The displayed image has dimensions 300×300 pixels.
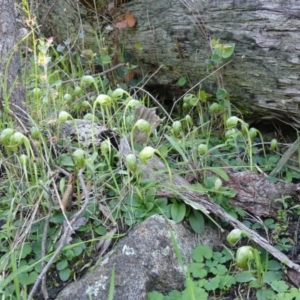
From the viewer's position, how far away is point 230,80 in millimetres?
2670

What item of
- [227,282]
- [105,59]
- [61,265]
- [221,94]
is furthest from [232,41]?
[61,265]

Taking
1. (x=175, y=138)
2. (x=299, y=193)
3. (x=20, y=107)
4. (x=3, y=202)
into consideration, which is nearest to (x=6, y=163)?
(x=3, y=202)

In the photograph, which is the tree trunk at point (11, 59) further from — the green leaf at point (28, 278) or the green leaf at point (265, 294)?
the green leaf at point (265, 294)

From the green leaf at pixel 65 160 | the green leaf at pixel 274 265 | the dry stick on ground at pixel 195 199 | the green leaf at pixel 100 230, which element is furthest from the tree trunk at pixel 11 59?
the green leaf at pixel 274 265

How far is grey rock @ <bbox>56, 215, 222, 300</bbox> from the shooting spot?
167 centimetres

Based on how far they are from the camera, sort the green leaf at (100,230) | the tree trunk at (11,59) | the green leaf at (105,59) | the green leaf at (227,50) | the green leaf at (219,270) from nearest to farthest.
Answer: the green leaf at (219,270)
the green leaf at (100,230)
the tree trunk at (11,59)
the green leaf at (227,50)
the green leaf at (105,59)

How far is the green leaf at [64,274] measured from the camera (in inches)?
68.6

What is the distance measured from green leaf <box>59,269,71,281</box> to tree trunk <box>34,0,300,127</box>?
4.14 ft

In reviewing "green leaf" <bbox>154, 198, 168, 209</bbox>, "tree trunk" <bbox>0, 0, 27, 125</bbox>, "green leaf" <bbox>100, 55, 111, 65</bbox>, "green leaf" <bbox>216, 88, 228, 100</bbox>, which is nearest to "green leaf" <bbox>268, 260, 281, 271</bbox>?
"green leaf" <bbox>154, 198, 168, 209</bbox>

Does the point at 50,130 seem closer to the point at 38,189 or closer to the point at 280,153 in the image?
the point at 38,189

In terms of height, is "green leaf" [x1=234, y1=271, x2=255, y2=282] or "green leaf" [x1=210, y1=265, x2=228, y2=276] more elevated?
"green leaf" [x1=234, y1=271, x2=255, y2=282]

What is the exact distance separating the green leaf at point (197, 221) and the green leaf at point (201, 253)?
7cm

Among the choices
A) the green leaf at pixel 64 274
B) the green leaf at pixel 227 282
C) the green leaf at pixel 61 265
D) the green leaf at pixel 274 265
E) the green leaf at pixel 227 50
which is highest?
the green leaf at pixel 227 50

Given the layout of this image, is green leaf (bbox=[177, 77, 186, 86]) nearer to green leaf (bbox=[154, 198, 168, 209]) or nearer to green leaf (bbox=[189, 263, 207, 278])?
green leaf (bbox=[154, 198, 168, 209])
